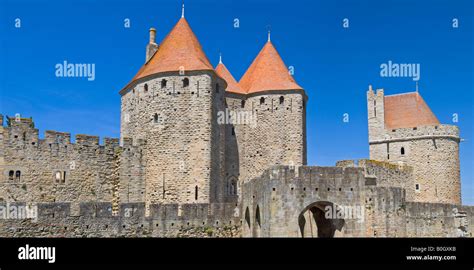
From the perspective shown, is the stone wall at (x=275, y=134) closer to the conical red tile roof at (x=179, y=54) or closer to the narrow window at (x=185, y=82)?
the conical red tile roof at (x=179, y=54)

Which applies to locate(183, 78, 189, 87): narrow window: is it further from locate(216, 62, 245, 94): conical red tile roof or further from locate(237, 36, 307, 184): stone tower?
locate(237, 36, 307, 184): stone tower

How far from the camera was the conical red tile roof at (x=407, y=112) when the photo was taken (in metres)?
37.3

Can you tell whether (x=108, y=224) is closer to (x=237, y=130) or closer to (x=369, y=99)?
(x=237, y=130)

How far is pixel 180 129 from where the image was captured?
3030 cm

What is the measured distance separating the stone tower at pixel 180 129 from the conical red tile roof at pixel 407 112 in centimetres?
1251

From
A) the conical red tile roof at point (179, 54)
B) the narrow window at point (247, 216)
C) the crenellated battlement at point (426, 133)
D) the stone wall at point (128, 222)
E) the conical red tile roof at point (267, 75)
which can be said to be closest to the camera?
the stone wall at point (128, 222)

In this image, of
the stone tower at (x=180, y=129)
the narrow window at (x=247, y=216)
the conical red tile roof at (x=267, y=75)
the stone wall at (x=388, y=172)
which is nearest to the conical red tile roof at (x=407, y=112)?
the stone wall at (x=388, y=172)

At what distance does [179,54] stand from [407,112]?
15.6 m

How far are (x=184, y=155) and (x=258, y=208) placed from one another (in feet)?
25.9

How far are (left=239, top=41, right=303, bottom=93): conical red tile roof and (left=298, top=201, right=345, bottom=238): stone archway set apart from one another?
12.6 metres
